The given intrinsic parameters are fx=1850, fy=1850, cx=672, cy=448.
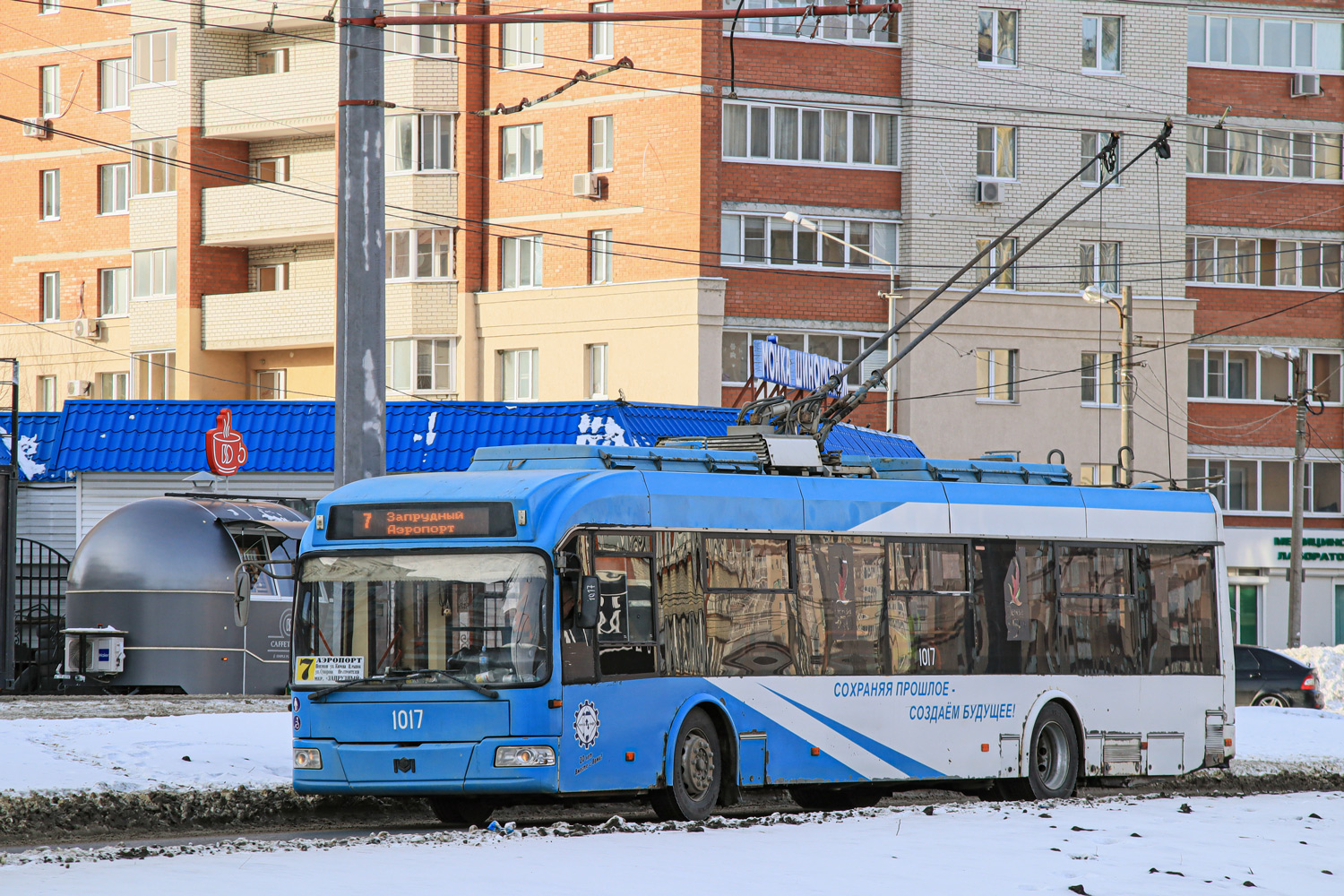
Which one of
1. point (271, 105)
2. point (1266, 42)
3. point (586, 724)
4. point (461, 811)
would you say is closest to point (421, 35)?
point (271, 105)

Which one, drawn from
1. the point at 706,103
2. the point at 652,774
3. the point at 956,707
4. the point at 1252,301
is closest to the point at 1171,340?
the point at 1252,301

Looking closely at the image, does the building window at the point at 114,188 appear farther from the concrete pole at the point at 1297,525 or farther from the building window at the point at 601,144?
the concrete pole at the point at 1297,525

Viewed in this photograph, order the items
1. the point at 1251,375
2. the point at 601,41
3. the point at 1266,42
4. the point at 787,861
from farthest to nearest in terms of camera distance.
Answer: the point at 1251,375
the point at 1266,42
the point at 601,41
the point at 787,861

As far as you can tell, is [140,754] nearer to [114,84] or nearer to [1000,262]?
[1000,262]

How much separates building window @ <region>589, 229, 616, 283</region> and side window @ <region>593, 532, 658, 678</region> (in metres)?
32.9

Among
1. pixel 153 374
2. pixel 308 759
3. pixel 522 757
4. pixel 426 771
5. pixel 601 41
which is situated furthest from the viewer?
pixel 153 374

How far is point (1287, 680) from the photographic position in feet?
106

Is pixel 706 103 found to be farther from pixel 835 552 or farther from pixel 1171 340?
pixel 835 552

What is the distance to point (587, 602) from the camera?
1223 centimetres

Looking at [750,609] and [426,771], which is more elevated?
[750,609]

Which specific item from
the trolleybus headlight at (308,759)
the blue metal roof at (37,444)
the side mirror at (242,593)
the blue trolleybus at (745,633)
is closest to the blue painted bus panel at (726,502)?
the blue trolleybus at (745,633)

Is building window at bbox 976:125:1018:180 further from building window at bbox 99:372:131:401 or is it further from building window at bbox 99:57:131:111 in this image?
building window at bbox 99:57:131:111

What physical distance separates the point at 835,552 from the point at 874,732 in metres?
1.47

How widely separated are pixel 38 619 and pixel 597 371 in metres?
20.1
